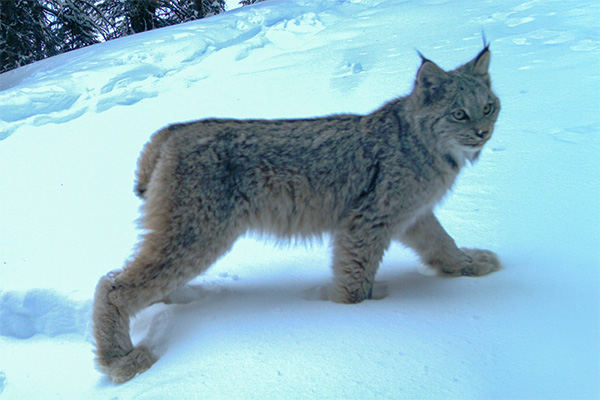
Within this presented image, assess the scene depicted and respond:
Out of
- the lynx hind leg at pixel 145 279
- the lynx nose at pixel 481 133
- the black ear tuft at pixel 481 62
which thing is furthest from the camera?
the black ear tuft at pixel 481 62

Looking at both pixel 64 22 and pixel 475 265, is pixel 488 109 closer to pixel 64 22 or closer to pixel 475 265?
pixel 475 265

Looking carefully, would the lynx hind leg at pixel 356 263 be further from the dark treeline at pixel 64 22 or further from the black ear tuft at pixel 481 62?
the dark treeline at pixel 64 22

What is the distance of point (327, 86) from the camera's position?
23.7 feet

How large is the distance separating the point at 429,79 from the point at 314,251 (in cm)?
169

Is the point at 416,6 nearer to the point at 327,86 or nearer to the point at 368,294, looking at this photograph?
the point at 327,86

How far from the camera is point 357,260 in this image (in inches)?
138

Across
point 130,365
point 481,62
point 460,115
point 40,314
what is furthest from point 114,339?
point 481,62

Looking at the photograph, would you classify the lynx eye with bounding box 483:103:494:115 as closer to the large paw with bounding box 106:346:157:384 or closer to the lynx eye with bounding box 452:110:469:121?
the lynx eye with bounding box 452:110:469:121

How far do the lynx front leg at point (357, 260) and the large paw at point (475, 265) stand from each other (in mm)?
619

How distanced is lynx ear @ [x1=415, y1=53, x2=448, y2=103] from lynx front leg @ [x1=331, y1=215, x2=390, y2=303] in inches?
39.5

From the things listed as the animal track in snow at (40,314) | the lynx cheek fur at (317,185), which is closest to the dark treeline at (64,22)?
the animal track in snow at (40,314)

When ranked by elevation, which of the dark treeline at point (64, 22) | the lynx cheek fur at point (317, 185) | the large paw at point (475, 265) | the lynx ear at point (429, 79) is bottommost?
the large paw at point (475, 265)

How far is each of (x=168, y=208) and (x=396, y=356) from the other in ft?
5.57

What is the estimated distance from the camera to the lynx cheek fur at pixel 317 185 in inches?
130
